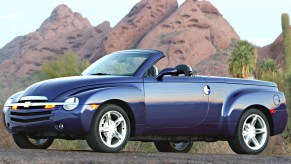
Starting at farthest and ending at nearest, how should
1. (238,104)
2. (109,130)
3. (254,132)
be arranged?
(254,132) < (238,104) < (109,130)

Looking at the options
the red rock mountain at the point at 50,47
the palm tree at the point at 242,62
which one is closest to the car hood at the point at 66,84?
the palm tree at the point at 242,62

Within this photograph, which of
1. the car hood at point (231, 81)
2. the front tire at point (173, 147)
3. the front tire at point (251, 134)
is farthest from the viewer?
the front tire at point (173, 147)

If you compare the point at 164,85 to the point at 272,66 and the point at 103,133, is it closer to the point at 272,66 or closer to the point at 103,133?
the point at 103,133

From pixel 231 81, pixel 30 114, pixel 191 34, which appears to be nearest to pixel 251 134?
pixel 231 81

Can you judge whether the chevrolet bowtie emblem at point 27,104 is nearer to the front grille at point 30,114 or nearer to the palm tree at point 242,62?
the front grille at point 30,114

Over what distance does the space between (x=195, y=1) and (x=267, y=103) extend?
432ft

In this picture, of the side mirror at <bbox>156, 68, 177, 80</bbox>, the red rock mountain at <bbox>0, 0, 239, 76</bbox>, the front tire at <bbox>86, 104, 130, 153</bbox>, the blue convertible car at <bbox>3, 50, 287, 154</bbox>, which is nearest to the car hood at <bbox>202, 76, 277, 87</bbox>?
the blue convertible car at <bbox>3, 50, 287, 154</bbox>

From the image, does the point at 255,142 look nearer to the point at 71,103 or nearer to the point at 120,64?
the point at 120,64

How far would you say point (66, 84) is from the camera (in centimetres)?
930

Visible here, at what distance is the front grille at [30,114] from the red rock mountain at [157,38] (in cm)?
10111

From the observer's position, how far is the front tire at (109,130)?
9102 mm

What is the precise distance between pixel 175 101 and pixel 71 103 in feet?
5.39

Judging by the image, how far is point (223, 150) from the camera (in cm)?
1427

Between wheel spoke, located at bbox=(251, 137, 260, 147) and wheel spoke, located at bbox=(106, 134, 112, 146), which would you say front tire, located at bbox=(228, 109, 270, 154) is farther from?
wheel spoke, located at bbox=(106, 134, 112, 146)
